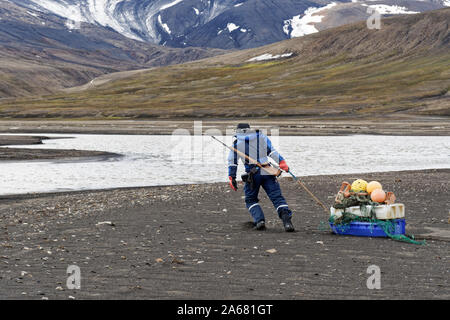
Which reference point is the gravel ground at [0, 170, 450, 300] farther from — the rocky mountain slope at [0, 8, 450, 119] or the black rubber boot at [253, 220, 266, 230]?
the rocky mountain slope at [0, 8, 450, 119]

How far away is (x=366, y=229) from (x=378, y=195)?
0.72 metres

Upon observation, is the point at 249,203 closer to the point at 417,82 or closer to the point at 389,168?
the point at 389,168

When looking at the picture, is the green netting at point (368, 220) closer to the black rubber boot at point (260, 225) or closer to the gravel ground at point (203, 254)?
the gravel ground at point (203, 254)

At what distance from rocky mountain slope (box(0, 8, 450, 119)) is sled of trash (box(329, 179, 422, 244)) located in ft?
295

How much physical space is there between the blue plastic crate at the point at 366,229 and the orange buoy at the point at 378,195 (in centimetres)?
47

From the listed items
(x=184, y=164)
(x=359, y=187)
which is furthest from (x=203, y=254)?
(x=184, y=164)

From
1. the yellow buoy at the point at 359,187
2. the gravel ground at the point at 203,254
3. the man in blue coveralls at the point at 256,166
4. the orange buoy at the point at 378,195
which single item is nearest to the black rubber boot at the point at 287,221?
the man in blue coveralls at the point at 256,166

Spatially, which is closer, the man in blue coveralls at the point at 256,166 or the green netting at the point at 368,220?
the green netting at the point at 368,220

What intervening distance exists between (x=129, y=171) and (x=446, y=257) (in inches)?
915

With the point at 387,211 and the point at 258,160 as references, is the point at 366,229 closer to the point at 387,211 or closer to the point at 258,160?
the point at 387,211

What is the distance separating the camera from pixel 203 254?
458 inches

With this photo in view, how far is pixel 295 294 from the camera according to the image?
891cm

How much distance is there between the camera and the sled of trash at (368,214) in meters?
12.8

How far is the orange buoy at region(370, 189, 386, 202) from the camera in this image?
12961mm
